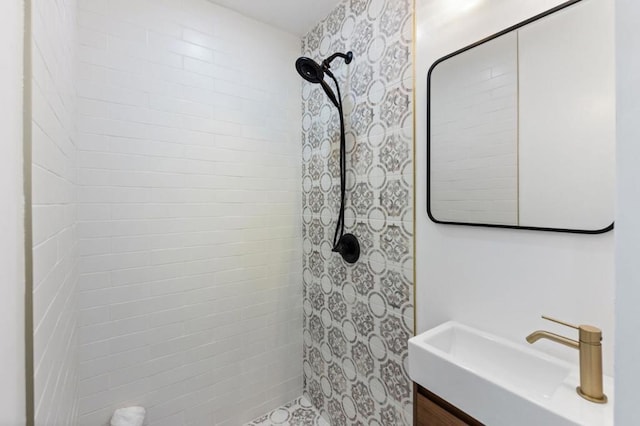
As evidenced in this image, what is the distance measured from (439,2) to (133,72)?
1.38 meters

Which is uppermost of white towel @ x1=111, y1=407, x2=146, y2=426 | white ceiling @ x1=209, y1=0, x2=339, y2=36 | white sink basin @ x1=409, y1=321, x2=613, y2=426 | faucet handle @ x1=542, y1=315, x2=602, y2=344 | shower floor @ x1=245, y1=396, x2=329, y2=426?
white ceiling @ x1=209, y1=0, x2=339, y2=36

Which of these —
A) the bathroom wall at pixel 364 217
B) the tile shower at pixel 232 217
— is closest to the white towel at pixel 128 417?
the tile shower at pixel 232 217

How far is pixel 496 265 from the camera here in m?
0.98

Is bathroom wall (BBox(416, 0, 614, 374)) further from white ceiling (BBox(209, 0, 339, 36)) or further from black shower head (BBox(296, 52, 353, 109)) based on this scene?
white ceiling (BBox(209, 0, 339, 36))

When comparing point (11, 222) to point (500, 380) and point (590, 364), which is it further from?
point (590, 364)

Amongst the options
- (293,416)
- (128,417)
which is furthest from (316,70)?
(293,416)

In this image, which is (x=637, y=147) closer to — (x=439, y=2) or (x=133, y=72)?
(x=439, y=2)

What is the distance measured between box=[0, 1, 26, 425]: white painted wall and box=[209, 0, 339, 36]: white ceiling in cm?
142

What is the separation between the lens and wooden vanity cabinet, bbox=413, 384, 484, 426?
33.4 inches

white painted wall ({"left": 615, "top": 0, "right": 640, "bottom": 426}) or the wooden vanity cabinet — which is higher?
white painted wall ({"left": 615, "top": 0, "right": 640, "bottom": 426})

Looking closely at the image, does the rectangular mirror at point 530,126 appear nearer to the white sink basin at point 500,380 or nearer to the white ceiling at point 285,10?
the white sink basin at point 500,380

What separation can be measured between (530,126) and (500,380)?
763mm

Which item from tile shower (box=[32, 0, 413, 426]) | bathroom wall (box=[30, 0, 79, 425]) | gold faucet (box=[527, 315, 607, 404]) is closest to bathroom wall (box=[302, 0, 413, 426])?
tile shower (box=[32, 0, 413, 426])

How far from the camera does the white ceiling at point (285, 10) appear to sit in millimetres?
1543
